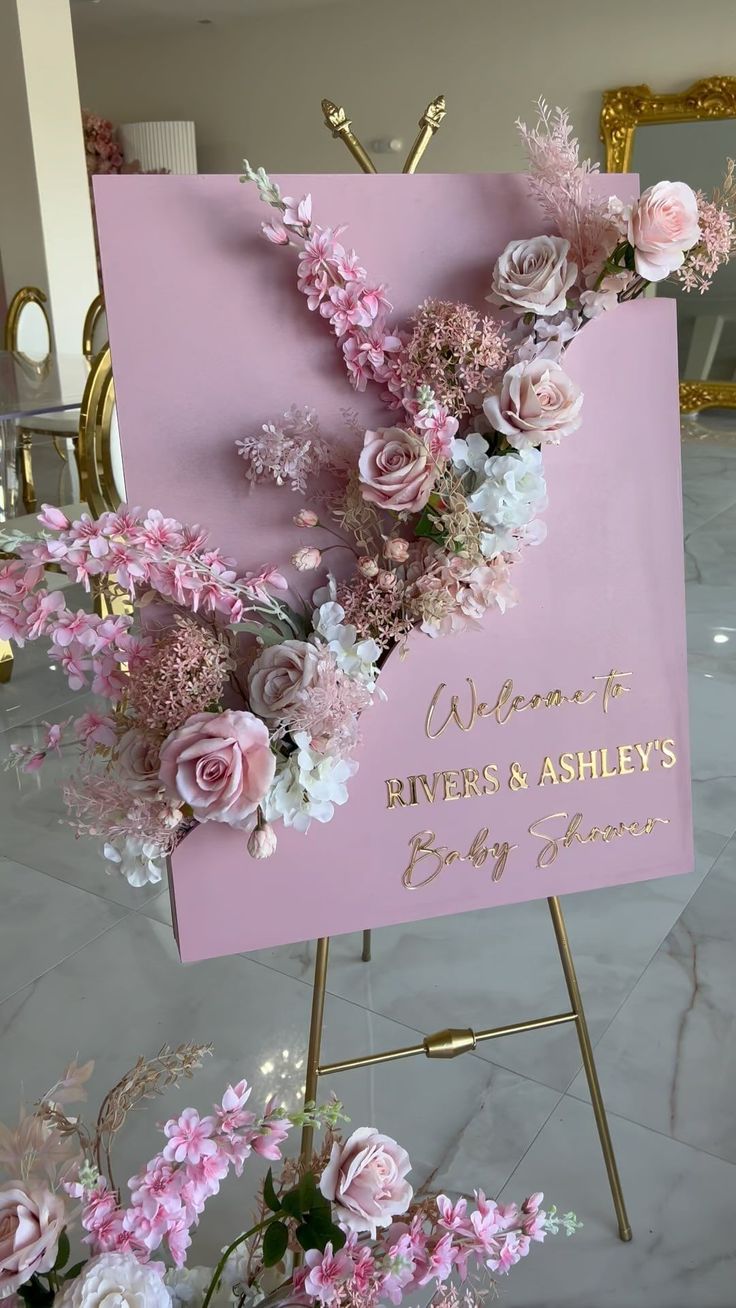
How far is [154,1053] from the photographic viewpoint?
161 centimetres

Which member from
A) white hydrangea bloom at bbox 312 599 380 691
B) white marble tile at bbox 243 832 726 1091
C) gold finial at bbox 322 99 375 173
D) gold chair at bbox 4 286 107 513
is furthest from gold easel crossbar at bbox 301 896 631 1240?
gold chair at bbox 4 286 107 513

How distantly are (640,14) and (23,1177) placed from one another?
270 inches

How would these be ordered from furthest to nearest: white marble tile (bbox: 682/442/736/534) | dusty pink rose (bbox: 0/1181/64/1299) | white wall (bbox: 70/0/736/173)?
white wall (bbox: 70/0/736/173), white marble tile (bbox: 682/442/736/534), dusty pink rose (bbox: 0/1181/64/1299)

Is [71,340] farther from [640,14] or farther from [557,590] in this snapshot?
[557,590]

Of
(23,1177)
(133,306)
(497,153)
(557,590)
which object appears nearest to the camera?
(23,1177)

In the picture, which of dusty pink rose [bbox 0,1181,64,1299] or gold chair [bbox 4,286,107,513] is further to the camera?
gold chair [bbox 4,286,107,513]

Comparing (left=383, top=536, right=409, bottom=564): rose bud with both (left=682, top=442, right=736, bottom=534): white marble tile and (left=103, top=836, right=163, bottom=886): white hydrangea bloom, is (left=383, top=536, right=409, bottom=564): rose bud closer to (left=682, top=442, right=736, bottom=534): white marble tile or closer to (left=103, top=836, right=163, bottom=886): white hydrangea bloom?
(left=103, top=836, right=163, bottom=886): white hydrangea bloom

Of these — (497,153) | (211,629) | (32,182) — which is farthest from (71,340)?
(211,629)

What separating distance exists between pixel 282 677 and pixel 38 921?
1333mm

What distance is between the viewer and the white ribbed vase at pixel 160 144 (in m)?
7.11

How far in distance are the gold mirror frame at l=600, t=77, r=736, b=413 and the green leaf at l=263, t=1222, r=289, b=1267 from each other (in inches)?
254

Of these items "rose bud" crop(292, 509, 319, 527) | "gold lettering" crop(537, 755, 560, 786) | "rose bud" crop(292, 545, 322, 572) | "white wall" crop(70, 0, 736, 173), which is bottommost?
"gold lettering" crop(537, 755, 560, 786)

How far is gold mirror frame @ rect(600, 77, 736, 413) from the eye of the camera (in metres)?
5.88

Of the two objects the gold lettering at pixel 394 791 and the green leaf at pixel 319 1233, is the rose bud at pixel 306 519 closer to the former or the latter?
the gold lettering at pixel 394 791
